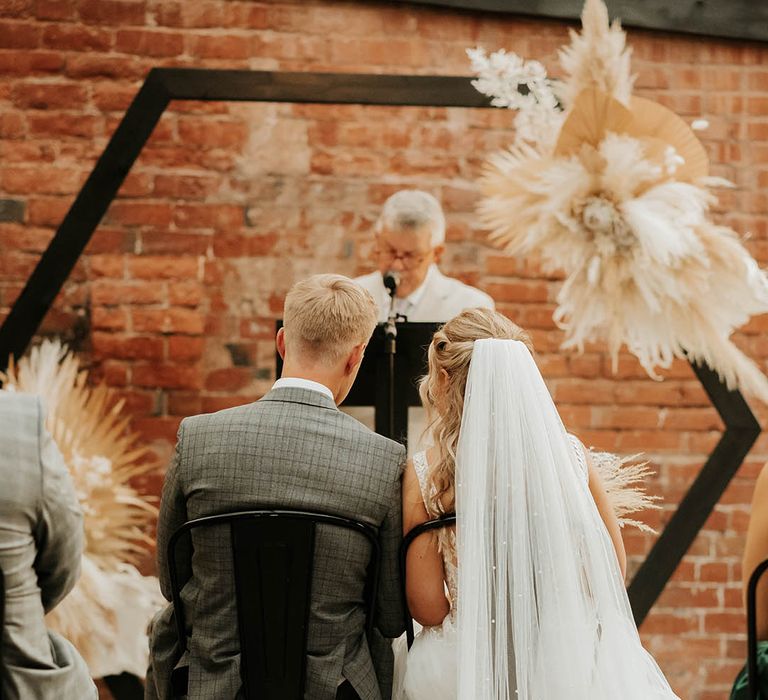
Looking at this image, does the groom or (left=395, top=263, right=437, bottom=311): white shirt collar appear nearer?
the groom

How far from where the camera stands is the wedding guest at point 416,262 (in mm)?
2936

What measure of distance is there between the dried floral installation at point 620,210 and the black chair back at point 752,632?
104 centimetres

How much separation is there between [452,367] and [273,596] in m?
0.50

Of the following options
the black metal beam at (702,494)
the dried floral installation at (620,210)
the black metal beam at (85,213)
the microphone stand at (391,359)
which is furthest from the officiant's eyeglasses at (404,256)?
the black metal beam at (702,494)

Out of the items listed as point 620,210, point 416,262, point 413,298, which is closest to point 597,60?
point 620,210

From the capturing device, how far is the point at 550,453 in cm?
166

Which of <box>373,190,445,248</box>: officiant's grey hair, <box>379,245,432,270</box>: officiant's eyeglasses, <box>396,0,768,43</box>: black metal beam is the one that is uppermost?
<box>396,0,768,43</box>: black metal beam

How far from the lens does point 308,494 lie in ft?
5.19

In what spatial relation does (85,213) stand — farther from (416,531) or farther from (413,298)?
(416,531)

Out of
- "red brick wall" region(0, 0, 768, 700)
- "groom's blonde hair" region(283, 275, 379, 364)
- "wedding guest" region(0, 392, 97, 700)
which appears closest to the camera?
"wedding guest" region(0, 392, 97, 700)

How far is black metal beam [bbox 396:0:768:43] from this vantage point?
10.3ft

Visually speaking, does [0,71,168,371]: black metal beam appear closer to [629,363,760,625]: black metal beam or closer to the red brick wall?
the red brick wall

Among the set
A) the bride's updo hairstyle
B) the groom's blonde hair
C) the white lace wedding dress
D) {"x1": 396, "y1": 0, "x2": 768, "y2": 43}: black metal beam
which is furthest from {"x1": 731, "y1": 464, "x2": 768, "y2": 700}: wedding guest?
{"x1": 396, "y1": 0, "x2": 768, "y2": 43}: black metal beam

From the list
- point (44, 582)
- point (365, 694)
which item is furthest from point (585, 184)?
point (44, 582)
